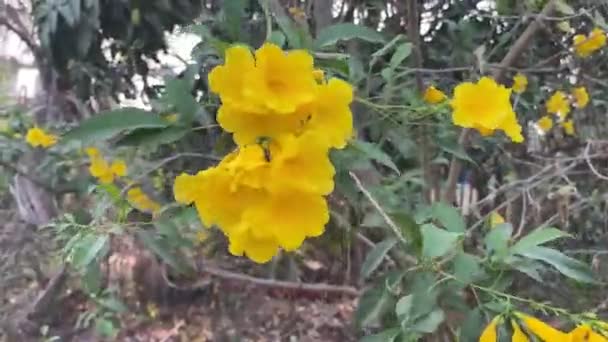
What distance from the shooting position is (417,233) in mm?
749

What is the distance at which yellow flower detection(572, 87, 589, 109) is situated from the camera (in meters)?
2.20

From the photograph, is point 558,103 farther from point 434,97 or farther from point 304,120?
point 304,120

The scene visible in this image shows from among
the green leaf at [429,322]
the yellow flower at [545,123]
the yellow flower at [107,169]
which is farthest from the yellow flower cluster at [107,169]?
the yellow flower at [545,123]

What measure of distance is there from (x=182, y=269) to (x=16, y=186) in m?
1.63

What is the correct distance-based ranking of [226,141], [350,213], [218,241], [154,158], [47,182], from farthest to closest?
[47,182], [218,241], [154,158], [350,213], [226,141]

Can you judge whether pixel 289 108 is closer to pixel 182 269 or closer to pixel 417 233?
pixel 417 233

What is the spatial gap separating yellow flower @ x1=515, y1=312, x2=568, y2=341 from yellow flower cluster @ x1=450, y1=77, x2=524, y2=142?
0.65 feet

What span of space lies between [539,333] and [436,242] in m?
0.15

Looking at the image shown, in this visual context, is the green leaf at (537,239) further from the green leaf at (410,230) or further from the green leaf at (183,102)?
the green leaf at (183,102)

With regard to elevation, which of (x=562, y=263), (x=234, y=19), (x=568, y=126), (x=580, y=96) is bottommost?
(x=568, y=126)

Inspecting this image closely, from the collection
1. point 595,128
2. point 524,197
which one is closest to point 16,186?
point 524,197

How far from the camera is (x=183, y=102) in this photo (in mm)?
775

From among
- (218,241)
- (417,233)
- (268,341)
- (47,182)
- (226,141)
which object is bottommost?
(268,341)

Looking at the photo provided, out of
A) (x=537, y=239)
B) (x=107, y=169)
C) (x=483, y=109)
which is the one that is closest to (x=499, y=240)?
(x=537, y=239)
